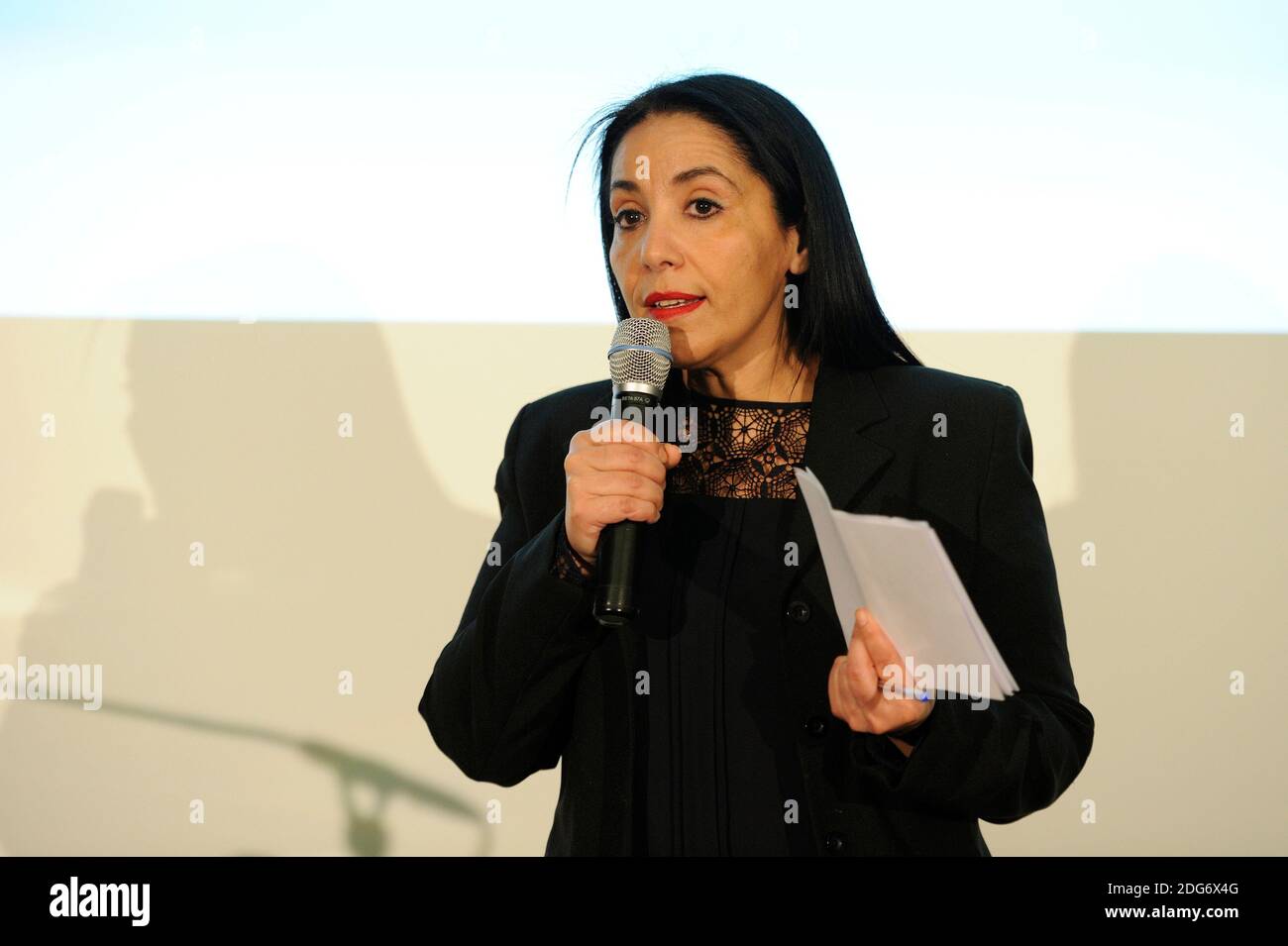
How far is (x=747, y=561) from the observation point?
5.18ft

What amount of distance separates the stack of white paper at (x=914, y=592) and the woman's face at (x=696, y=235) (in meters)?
0.45

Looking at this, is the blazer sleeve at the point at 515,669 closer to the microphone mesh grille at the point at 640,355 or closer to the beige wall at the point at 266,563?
the microphone mesh grille at the point at 640,355

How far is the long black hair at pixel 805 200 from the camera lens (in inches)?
65.4

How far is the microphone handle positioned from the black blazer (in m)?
0.14

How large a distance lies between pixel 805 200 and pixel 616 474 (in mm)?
606

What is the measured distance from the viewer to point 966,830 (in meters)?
1.53

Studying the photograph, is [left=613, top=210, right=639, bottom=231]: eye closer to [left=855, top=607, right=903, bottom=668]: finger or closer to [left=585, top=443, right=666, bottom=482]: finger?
[left=585, top=443, right=666, bottom=482]: finger

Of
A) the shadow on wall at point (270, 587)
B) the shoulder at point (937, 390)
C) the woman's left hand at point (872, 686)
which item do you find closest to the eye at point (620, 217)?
the shoulder at point (937, 390)

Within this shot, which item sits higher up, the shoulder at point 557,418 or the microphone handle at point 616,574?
the shoulder at point 557,418

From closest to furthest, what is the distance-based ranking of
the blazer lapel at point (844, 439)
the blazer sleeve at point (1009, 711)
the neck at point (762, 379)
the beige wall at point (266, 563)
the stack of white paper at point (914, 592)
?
the stack of white paper at point (914, 592), the blazer sleeve at point (1009, 711), the blazer lapel at point (844, 439), the neck at point (762, 379), the beige wall at point (266, 563)

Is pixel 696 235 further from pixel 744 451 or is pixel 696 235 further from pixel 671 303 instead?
pixel 744 451

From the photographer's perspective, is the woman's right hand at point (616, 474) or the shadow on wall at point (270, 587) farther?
the shadow on wall at point (270, 587)
